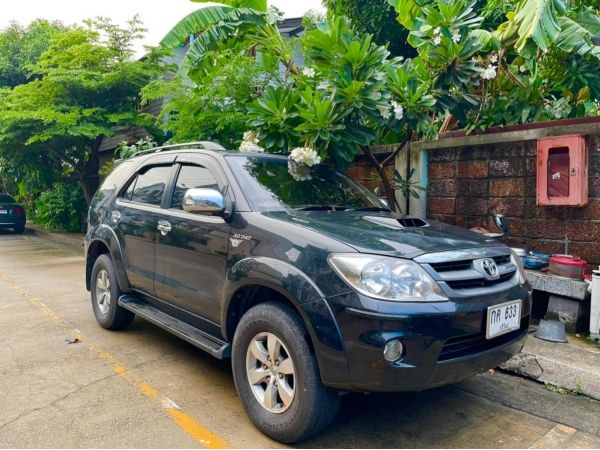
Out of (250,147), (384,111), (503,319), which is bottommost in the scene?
(503,319)

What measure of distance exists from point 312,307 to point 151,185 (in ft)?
8.09

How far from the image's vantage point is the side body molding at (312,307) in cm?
246

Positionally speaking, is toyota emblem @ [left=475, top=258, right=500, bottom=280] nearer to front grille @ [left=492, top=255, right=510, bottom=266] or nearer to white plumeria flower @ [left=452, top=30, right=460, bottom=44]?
front grille @ [left=492, top=255, right=510, bottom=266]

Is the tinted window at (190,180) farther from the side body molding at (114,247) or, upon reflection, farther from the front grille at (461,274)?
the front grille at (461,274)

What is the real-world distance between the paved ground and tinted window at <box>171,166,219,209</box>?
4.49 ft

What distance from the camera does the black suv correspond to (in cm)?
243

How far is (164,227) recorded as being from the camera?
3881 millimetres

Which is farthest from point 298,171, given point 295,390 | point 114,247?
point 114,247

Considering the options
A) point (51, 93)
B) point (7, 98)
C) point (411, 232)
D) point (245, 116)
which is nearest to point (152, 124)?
point (51, 93)

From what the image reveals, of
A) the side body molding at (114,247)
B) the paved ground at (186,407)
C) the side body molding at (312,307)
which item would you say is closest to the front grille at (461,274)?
the side body molding at (312,307)

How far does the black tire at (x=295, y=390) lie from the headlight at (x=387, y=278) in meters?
0.44

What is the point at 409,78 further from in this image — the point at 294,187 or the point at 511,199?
the point at 294,187

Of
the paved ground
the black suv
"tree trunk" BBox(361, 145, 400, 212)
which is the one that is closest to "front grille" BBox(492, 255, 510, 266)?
the black suv

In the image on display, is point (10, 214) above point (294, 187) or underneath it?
underneath
